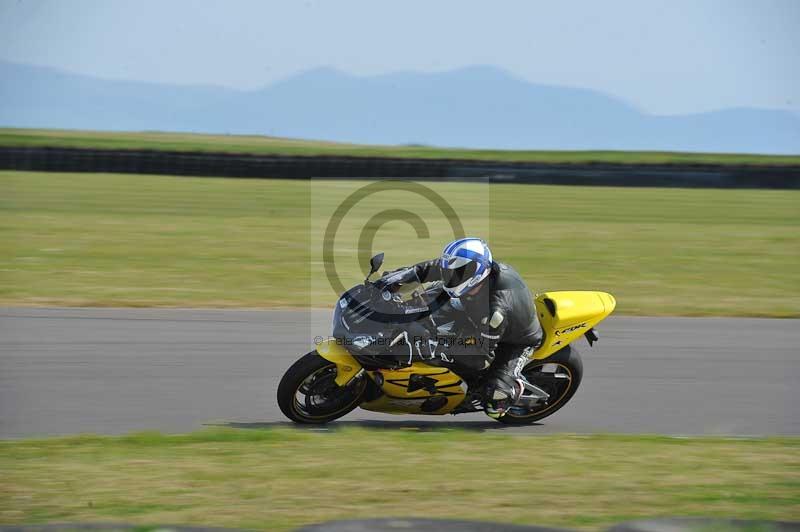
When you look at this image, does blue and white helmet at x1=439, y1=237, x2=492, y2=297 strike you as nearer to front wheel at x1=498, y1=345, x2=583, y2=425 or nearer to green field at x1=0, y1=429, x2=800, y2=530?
front wheel at x1=498, y1=345, x2=583, y2=425

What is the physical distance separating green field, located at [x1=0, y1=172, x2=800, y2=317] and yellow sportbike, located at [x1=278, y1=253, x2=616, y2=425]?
5608 mm

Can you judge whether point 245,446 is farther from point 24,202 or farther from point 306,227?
point 24,202

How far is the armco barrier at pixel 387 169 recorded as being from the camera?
105 ft

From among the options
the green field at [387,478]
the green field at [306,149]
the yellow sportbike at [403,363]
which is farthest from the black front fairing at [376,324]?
the green field at [306,149]

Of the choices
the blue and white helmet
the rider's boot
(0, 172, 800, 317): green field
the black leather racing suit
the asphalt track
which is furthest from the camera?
(0, 172, 800, 317): green field

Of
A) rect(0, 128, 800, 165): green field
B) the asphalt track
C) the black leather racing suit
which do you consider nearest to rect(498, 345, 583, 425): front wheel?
the asphalt track

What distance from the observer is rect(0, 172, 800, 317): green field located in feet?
44.9

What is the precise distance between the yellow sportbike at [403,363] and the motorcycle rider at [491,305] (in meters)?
0.11

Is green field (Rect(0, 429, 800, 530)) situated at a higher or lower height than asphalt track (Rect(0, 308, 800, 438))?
lower

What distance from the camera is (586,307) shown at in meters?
7.65

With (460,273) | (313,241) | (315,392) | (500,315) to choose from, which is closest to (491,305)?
(500,315)

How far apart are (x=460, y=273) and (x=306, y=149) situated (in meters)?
39.9

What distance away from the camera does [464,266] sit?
687 centimetres

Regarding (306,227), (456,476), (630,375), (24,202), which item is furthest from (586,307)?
(24,202)
